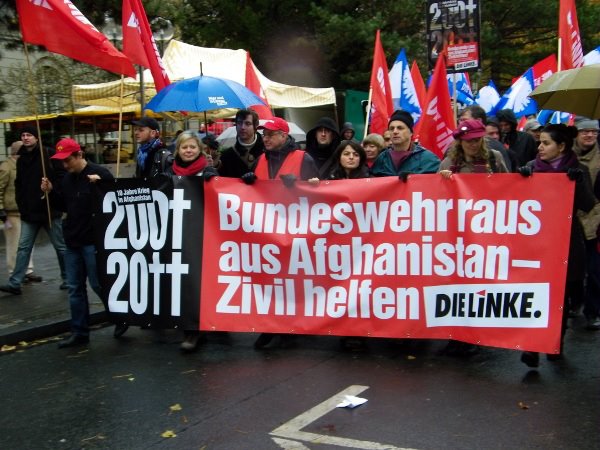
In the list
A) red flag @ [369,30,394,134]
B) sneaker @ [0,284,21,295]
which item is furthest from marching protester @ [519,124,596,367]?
sneaker @ [0,284,21,295]

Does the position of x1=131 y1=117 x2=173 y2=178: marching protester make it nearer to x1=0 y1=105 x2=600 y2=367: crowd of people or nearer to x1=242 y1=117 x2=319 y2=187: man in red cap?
x1=0 y1=105 x2=600 y2=367: crowd of people

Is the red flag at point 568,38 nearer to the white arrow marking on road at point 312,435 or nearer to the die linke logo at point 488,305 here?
the die linke logo at point 488,305

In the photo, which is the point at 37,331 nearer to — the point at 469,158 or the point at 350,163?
the point at 350,163

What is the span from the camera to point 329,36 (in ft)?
86.0

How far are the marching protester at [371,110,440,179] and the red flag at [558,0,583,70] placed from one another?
11.4ft

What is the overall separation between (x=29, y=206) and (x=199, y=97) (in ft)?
7.73

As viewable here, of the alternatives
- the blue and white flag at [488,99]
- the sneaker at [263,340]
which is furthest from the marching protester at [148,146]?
the blue and white flag at [488,99]

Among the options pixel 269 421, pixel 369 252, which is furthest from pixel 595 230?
pixel 269 421

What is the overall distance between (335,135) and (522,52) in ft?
93.4

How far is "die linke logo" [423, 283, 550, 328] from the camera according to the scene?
5.43 m

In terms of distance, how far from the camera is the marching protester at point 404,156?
631cm

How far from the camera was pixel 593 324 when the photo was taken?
6.78 meters

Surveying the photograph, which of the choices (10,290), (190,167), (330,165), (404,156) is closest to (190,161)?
(190,167)

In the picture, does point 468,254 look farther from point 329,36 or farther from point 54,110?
point 329,36
